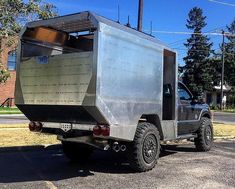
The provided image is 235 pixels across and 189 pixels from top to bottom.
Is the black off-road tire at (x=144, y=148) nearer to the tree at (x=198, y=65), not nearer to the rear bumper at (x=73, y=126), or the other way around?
the rear bumper at (x=73, y=126)

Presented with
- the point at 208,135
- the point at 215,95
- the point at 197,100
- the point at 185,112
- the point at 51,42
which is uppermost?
the point at 215,95

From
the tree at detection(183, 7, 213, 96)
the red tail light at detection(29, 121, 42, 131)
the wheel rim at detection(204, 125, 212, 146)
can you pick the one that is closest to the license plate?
the red tail light at detection(29, 121, 42, 131)

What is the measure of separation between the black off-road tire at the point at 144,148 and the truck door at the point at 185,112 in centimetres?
195

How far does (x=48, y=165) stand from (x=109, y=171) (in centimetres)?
146

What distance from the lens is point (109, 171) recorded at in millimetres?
10148

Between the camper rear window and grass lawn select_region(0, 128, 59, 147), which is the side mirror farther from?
grass lawn select_region(0, 128, 59, 147)

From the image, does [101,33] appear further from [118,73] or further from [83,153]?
[83,153]

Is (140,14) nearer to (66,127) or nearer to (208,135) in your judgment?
(208,135)

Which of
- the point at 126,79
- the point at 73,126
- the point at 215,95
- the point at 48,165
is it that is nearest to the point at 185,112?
the point at 126,79

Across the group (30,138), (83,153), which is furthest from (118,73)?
(30,138)

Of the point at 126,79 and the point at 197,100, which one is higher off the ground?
the point at 126,79

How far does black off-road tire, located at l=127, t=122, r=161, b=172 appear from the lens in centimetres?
972

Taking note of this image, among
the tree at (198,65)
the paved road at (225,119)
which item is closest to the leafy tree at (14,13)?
the paved road at (225,119)

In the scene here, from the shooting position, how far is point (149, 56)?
1023 centimetres
